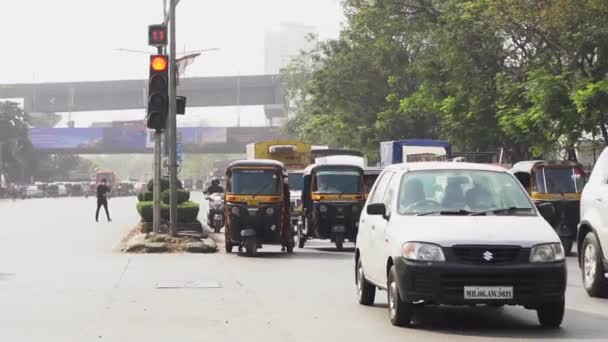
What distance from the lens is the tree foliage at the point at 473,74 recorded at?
3478 cm

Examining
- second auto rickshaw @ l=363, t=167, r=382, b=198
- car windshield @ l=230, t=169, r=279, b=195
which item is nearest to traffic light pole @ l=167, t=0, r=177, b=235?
car windshield @ l=230, t=169, r=279, b=195

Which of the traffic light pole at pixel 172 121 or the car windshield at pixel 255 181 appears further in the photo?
the traffic light pole at pixel 172 121

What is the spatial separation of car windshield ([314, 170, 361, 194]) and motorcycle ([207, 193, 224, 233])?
7.76 meters

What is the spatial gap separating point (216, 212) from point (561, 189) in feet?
45.1

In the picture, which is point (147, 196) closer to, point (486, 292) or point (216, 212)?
point (216, 212)

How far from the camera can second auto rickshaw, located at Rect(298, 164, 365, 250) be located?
29.7 m

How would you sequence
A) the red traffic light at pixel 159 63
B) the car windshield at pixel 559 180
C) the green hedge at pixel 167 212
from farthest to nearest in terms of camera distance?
the green hedge at pixel 167 212 → the car windshield at pixel 559 180 → the red traffic light at pixel 159 63

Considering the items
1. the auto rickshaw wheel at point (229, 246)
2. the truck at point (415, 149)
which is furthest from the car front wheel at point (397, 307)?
the truck at point (415, 149)

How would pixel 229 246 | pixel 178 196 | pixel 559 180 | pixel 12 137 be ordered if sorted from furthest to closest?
pixel 12 137, pixel 178 196, pixel 559 180, pixel 229 246

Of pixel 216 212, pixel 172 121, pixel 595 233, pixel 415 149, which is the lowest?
pixel 216 212

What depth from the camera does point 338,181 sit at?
101 ft

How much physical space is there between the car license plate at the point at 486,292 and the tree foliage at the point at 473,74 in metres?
20.2

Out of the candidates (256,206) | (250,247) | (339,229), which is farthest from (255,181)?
(339,229)

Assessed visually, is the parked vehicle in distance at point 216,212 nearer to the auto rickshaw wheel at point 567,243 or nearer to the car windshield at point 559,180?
the car windshield at point 559,180
